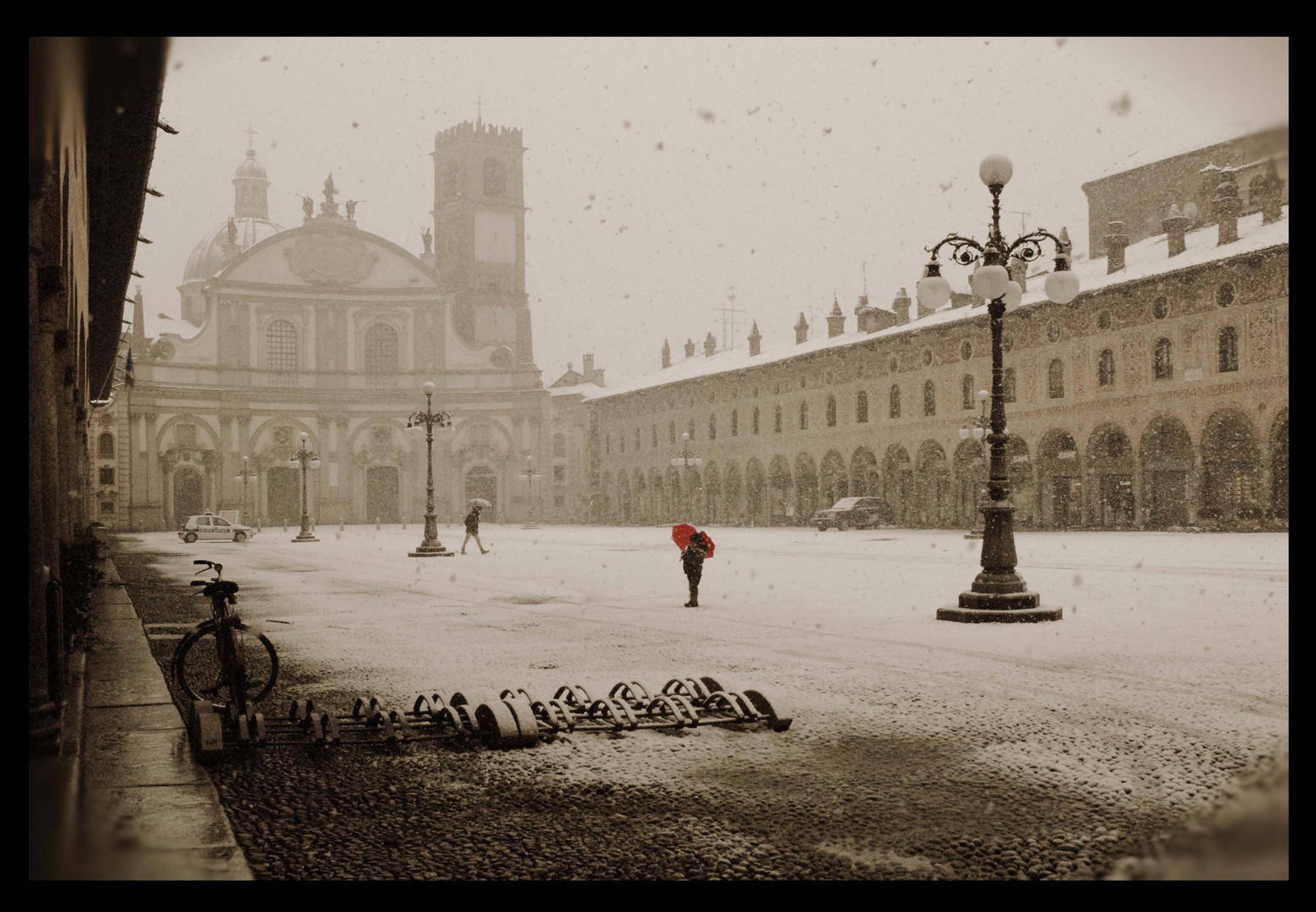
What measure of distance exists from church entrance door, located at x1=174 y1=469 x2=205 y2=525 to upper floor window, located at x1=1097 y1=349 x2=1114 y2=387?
3771 centimetres

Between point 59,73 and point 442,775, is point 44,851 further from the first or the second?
point 442,775

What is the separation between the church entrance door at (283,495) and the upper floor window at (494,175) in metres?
18.7

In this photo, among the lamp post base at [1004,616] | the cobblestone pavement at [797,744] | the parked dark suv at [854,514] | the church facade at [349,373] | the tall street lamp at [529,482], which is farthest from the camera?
the tall street lamp at [529,482]

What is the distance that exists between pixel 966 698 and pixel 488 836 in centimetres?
390

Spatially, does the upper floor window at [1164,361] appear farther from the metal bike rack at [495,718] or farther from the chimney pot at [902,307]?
the metal bike rack at [495,718]

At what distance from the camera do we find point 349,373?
62906 millimetres

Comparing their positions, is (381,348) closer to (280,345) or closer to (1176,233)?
(280,345)

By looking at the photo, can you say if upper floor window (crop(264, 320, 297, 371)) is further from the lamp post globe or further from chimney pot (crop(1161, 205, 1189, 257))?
the lamp post globe

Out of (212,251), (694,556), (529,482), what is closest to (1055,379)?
(694,556)

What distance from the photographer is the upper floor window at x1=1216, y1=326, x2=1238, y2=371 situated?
33.0 metres

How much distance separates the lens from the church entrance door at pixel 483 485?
7031 cm

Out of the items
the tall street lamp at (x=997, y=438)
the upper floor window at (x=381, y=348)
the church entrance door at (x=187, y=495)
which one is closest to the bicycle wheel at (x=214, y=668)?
the tall street lamp at (x=997, y=438)
